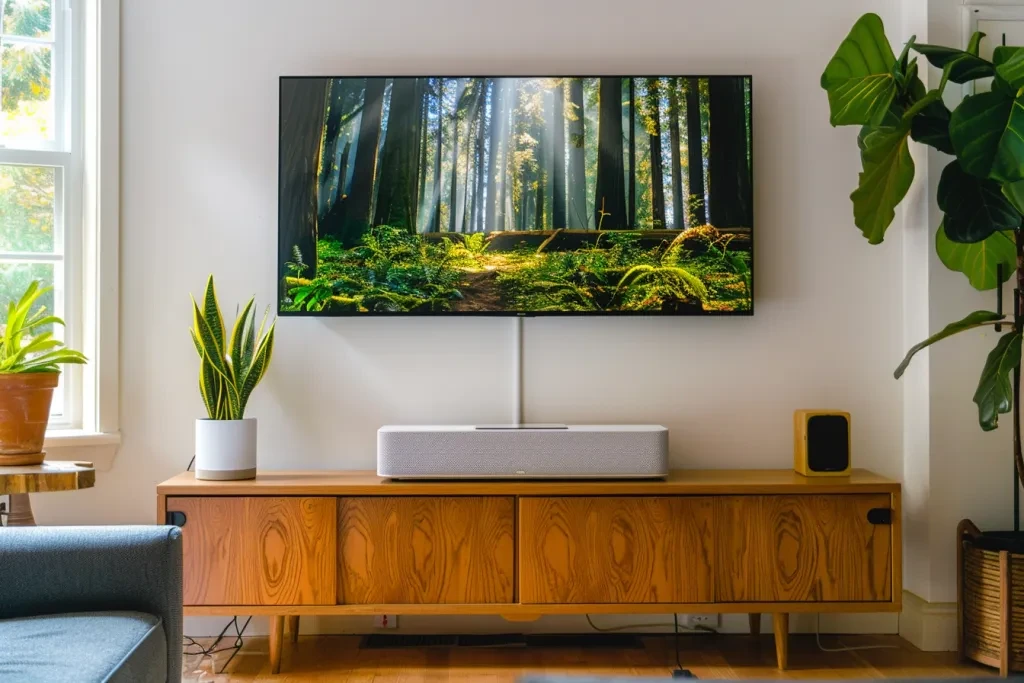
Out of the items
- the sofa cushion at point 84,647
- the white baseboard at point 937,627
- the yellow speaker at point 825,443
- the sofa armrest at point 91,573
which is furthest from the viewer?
the white baseboard at point 937,627

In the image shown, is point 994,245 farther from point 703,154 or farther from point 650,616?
point 650,616

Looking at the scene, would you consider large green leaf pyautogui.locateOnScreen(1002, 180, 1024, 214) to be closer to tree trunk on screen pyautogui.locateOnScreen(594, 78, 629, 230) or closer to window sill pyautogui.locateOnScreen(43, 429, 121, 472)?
tree trunk on screen pyautogui.locateOnScreen(594, 78, 629, 230)

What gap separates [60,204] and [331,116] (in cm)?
94

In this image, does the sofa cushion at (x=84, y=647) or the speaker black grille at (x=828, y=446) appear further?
the speaker black grille at (x=828, y=446)

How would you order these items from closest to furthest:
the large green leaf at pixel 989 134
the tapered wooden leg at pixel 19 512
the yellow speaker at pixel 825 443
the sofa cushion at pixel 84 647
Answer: the sofa cushion at pixel 84 647, the large green leaf at pixel 989 134, the tapered wooden leg at pixel 19 512, the yellow speaker at pixel 825 443

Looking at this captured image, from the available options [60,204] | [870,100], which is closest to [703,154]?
[870,100]

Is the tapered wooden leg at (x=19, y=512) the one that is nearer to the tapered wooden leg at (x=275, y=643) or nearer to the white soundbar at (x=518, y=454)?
the tapered wooden leg at (x=275, y=643)

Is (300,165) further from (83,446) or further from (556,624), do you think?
(556,624)

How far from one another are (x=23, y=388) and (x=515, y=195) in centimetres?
154

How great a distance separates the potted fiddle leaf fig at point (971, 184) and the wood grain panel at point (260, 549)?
1768 millimetres

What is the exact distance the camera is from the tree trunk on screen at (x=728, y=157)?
2.88 meters

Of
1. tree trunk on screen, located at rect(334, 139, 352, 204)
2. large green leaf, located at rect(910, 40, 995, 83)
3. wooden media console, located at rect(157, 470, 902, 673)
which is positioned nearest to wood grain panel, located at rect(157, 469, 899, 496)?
wooden media console, located at rect(157, 470, 902, 673)

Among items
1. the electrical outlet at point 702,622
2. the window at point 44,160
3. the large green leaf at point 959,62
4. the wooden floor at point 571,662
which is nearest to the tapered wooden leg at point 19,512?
the window at point 44,160

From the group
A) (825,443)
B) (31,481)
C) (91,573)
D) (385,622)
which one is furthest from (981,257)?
(31,481)
